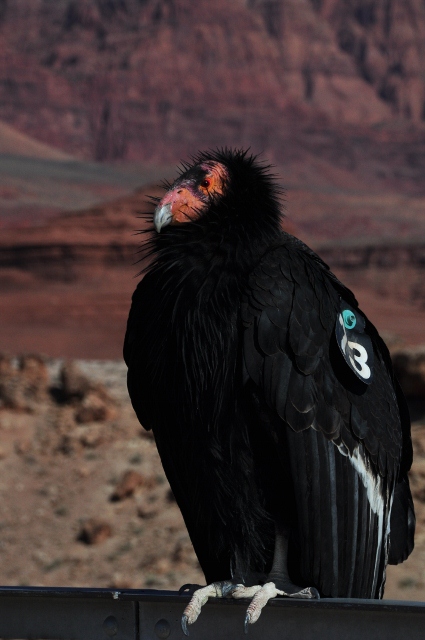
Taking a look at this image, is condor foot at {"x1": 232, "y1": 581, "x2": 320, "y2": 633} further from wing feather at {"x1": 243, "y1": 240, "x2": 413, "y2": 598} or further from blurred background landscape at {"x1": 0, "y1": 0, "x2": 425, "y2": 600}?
blurred background landscape at {"x1": 0, "y1": 0, "x2": 425, "y2": 600}

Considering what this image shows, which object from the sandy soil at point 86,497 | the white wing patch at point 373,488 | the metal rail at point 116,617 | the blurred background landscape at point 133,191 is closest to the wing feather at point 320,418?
the white wing patch at point 373,488

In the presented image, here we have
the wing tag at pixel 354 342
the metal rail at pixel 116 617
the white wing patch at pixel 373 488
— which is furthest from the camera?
the white wing patch at pixel 373 488

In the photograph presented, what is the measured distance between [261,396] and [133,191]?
244 ft

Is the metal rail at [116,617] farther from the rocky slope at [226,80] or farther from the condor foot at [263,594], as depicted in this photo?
the rocky slope at [226,80]

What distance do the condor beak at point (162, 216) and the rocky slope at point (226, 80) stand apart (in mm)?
92464

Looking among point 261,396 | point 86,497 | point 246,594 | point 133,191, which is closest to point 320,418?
point 261,396

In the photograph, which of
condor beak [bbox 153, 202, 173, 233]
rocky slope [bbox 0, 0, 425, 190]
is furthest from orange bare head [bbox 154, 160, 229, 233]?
rocky slope [bbox 0, 0, 425, 190]

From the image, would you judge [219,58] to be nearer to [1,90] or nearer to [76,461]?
[1,90]

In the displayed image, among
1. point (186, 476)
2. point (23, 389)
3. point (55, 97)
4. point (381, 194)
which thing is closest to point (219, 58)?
point (55, 97)

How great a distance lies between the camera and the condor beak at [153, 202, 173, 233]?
4.46m

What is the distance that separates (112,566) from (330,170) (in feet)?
271

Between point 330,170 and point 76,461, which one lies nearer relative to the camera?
point 76,461

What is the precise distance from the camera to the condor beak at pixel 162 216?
14.6ft

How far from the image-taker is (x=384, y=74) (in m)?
115
